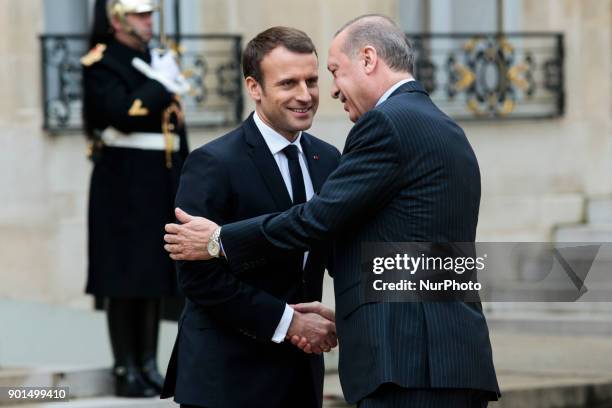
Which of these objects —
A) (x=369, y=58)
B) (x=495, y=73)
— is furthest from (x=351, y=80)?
(x=495, y=73)

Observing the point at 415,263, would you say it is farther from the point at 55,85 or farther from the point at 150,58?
the point at 55,85

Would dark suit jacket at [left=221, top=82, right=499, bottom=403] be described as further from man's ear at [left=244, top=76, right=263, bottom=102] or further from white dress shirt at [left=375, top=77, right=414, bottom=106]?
man's ear at [left=244, top=76, right=263, bottom=102]

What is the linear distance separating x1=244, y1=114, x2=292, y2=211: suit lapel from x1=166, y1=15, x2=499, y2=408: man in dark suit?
326mm

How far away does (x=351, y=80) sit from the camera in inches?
168

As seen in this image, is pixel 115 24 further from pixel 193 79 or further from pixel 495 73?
pixel 495 73

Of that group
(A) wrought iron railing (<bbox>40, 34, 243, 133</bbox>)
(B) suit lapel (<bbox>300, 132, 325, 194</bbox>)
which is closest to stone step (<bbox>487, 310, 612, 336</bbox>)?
(A) wrought iron railing (<bbox>40, 34, 243, 133</bbox>)

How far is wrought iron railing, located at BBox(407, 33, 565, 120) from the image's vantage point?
1203 centimetres

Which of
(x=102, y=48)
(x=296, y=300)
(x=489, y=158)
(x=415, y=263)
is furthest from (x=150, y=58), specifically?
(x=489, y=158)

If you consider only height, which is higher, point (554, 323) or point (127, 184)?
point (127, 184)

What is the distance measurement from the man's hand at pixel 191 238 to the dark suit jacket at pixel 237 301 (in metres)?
0.05

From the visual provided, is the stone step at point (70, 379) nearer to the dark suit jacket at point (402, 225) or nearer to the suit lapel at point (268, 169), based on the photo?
the suit lapel at point (268, 169)

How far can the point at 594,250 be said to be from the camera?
4.75 m

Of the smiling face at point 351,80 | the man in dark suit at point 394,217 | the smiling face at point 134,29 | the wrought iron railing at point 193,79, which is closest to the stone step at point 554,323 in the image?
the wrought iron railing at point 193,79

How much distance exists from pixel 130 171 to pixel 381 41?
354cm
